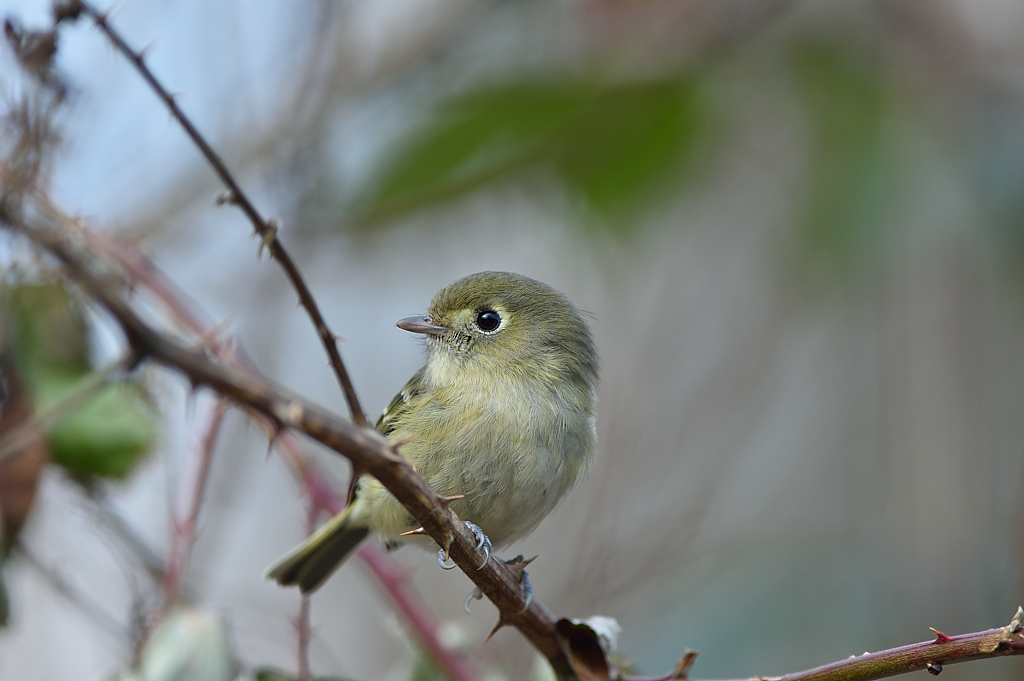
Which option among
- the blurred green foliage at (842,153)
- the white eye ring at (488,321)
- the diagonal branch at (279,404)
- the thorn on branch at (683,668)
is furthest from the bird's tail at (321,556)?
the blurred green foliage at (842,153)

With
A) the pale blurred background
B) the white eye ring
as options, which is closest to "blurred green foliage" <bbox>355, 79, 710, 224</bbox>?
the pale blurred background

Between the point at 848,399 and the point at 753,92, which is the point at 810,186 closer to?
the point at 753,92

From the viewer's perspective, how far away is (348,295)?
5.03 metres

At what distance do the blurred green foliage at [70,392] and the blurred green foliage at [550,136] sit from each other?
1608 mm

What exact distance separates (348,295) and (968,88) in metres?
3.22

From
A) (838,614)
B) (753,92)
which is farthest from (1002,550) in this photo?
(753,92)

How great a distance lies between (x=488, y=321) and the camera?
301 cm

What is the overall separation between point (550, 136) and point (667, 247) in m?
1.30

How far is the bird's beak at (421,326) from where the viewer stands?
297 cm

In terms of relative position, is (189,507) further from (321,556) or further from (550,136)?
(550,136)

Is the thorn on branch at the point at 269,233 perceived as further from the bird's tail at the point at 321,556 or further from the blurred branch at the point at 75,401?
the bird's tail at the point at 321,556

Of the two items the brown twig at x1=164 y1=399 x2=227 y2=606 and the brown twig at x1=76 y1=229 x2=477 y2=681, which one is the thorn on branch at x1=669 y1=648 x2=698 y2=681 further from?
the brown twig at x1=164 y1=399 x2=227 y2=606

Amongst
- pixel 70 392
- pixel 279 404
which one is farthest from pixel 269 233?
pixel 70 392

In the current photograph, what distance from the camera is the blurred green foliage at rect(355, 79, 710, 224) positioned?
3.86 meters
